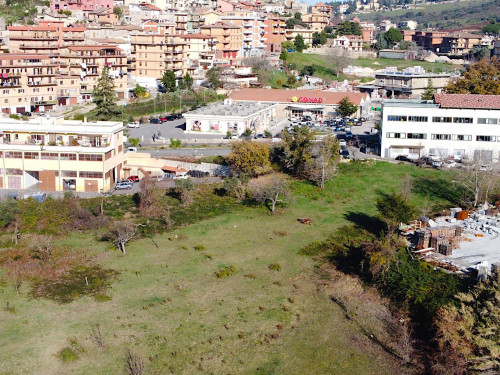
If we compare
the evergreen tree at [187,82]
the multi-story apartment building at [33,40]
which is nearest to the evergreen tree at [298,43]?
the evergreen tree at [187,82]

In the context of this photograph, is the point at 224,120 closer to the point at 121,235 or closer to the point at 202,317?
the point at 121,235

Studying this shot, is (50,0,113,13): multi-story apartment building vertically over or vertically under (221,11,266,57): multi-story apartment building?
over

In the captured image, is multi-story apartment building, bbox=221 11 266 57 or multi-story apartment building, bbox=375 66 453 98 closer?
multi-story apartment building, bbox=375 66 453 98

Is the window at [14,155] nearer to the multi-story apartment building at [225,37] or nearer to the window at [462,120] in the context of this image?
the window at [462,120]

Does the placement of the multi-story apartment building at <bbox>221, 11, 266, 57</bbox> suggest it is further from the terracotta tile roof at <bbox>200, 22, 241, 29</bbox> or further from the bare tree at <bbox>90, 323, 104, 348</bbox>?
the bare tree at <bbox>90, 323, 104, 348</bbox>

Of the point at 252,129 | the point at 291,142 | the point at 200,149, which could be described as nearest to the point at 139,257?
the point at 291,142

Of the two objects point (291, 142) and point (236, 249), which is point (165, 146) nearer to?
point (291, 142)

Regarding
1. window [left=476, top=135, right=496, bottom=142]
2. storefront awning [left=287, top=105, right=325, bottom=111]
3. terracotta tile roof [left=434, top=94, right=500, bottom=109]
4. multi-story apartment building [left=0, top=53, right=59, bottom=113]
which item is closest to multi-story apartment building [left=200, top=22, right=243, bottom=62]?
storefront awning [left=287, top=105, right=325, bottom=111]
